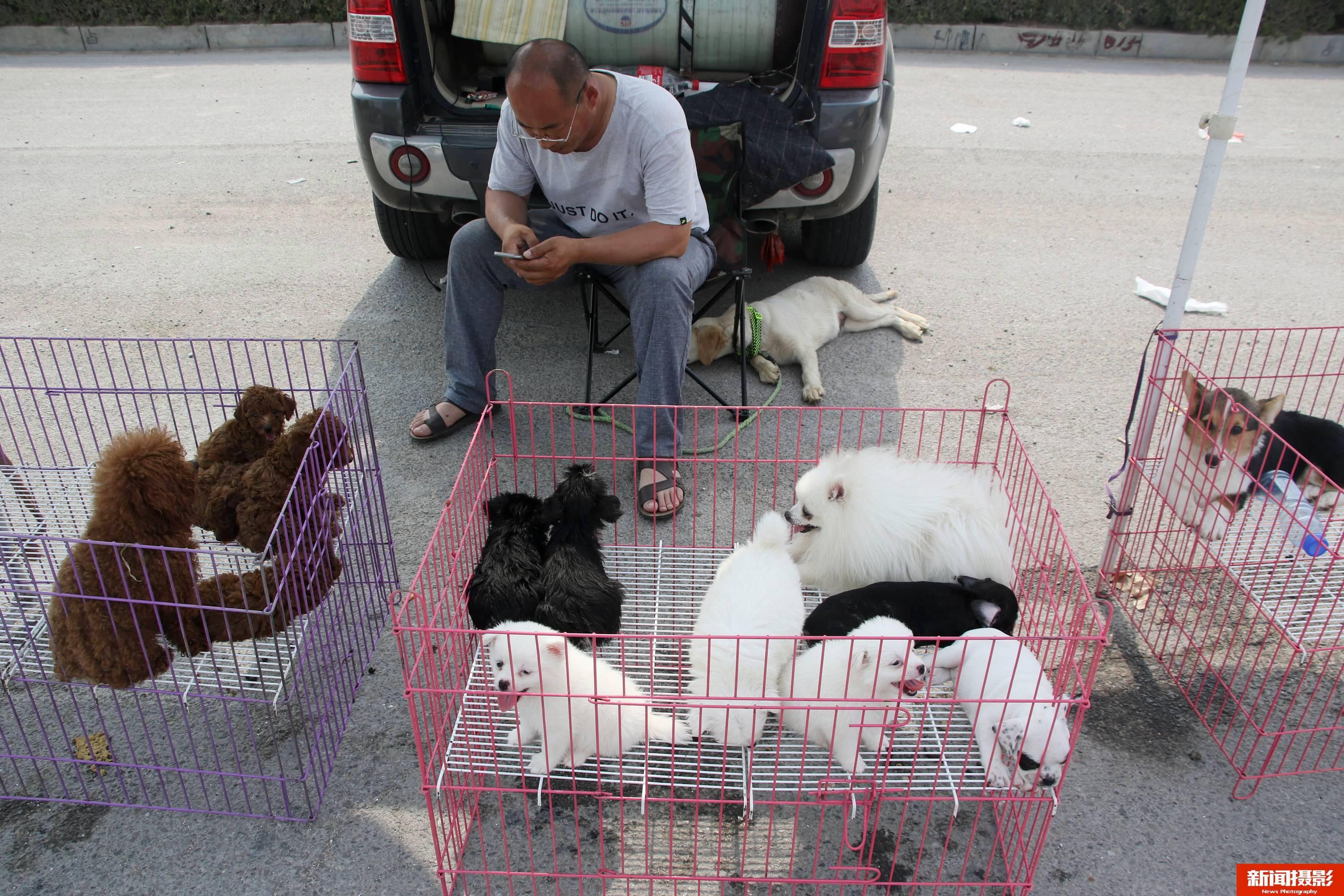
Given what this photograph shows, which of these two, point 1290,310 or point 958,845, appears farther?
point 1290,310

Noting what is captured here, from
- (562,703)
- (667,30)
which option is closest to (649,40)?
(667,30)

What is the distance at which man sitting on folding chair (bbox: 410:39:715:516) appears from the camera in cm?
328

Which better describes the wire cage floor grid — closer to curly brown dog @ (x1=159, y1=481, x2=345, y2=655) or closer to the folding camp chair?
curly brown dog @ (x1=159, y1=481, x2=345, y2=655)

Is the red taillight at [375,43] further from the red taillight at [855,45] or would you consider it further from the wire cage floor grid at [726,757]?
the wire cage floor grid at [726,757]

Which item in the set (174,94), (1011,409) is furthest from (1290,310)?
(174,94)

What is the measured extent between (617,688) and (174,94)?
9.69 metres

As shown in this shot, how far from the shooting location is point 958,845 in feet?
7.41

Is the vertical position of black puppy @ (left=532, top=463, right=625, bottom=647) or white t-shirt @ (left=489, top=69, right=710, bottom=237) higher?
white t-shirt @ (left=489, top=69, right=710, bottom=237)

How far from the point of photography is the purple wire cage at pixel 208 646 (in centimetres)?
216

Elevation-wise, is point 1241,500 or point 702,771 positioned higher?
point 1241,500

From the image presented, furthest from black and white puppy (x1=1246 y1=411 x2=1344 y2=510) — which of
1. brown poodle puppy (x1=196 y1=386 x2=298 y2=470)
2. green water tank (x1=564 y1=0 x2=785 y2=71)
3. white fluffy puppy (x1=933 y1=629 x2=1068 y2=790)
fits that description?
brown poodle puppy (x1=196 y1=386 x2=298 y2=470)

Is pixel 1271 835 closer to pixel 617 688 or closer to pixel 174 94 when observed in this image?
pixel 617 688

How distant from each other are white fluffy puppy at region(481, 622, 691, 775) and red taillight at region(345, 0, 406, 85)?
2.83 metres

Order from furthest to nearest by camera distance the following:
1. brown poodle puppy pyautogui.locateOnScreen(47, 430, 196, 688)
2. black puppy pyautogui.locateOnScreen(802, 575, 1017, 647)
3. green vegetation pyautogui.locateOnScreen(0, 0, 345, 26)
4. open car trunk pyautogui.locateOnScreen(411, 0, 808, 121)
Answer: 1. green vegetation pyautogui.locateOnScreen(0, 0, 345, 26)
2. open car trunk pyautogui.locateOnScreen(411, 0, 808, 121)
3. black puppy pyautogui.locateOnScreen(802, 575, 1017, 647)
4. brown poodle puppy pyautogui.locateOnScreen(47, 430, 196, 688)
